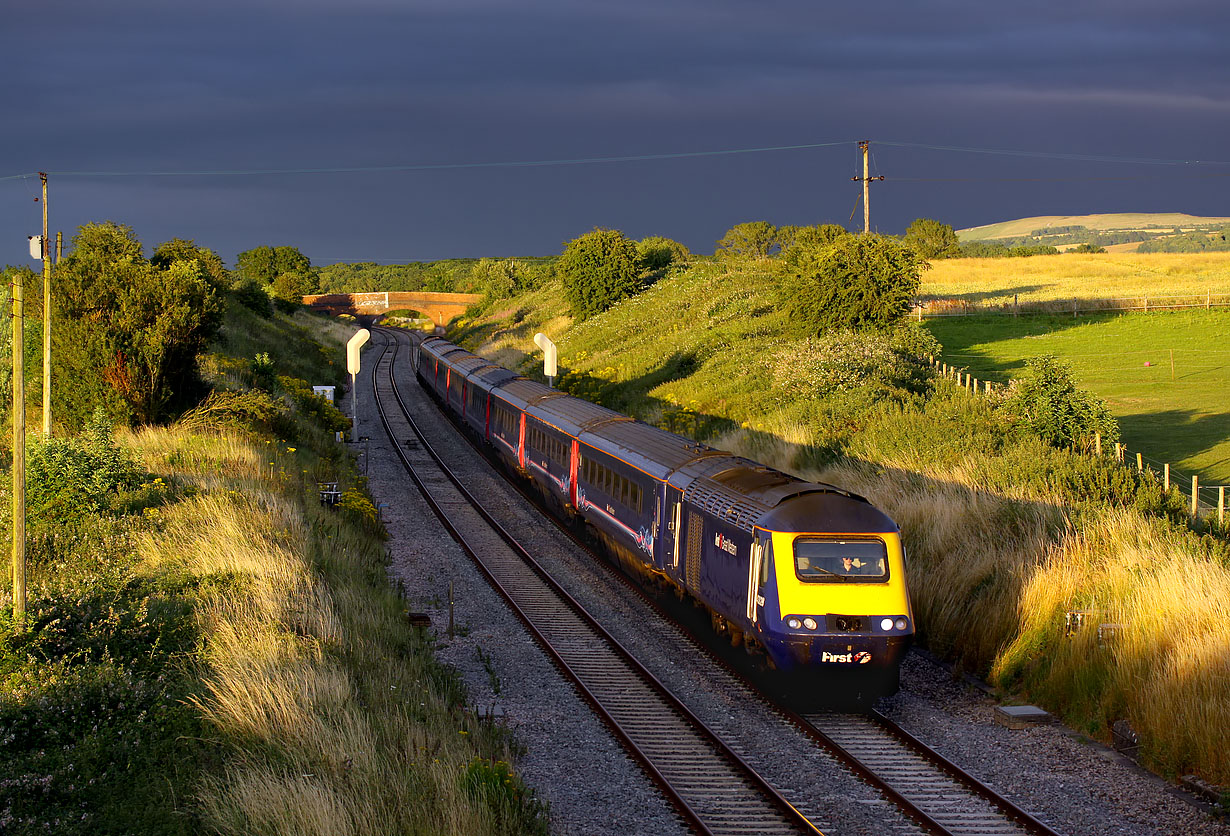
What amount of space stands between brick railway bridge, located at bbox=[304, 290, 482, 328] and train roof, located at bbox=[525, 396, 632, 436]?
299 ft

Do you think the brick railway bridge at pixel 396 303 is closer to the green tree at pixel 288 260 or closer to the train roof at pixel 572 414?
the green tree at pixel 288 260

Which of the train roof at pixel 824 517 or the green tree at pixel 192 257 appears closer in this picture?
the train roof at pixel 824 517

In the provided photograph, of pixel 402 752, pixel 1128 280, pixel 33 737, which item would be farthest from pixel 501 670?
pixel 1128 280

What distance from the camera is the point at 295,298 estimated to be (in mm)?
97500

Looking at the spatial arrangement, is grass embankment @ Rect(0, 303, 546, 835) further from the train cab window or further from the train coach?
the train cab window

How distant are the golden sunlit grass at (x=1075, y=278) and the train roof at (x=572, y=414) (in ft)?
125

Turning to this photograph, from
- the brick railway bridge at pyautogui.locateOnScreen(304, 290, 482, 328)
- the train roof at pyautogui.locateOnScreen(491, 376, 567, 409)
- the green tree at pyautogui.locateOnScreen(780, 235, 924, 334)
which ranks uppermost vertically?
the brick railway bridge at pyautogui.locateOnScreen(304, 290, 482, 328)

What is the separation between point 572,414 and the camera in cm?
2419

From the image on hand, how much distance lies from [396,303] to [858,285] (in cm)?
8956

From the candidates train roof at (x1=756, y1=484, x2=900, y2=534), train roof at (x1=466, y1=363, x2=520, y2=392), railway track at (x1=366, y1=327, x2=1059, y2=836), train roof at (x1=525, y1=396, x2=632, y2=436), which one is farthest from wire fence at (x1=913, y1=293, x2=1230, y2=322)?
railway track at (x1=366, y1=327, x2=1059, y2=836)

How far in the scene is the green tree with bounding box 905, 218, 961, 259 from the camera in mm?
128525

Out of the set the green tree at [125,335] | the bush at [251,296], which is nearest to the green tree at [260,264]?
the bush at [251,296]

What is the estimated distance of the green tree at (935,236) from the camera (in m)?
129

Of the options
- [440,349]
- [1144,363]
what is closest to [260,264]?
[440,349]
